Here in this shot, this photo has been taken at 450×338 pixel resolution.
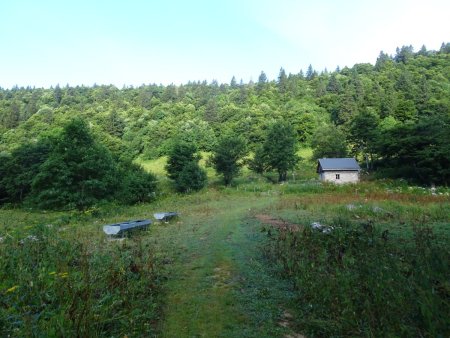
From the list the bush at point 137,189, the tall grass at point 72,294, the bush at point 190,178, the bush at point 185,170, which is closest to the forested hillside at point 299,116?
the bush at point 185,170

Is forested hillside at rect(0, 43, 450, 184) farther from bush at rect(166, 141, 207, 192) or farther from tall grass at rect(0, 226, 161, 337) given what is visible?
tall grass at rect(0, 226, 161, 337)

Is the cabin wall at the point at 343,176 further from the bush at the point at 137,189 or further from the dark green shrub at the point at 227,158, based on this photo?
the bush at the point at 137,189

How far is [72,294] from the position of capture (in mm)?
4984

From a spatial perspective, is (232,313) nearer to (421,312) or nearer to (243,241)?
(421,312)

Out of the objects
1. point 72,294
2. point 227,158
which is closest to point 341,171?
point 227,158

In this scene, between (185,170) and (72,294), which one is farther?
(185,170)

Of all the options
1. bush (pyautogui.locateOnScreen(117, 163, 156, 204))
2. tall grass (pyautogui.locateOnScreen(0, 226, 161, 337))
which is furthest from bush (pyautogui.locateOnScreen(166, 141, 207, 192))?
tall grass (pyautogui.locateOnScreen(0, 226, 161, 337))

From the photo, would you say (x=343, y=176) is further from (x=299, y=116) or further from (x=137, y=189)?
(x=299, y=116)

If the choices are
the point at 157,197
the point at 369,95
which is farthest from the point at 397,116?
the point at 157,197

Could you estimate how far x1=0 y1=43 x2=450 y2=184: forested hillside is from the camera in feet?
141

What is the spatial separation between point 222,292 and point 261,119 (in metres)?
84.6

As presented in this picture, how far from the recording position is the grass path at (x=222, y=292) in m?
4.96

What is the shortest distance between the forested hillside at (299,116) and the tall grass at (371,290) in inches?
1386

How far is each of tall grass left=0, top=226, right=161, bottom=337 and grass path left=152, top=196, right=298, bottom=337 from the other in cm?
50
